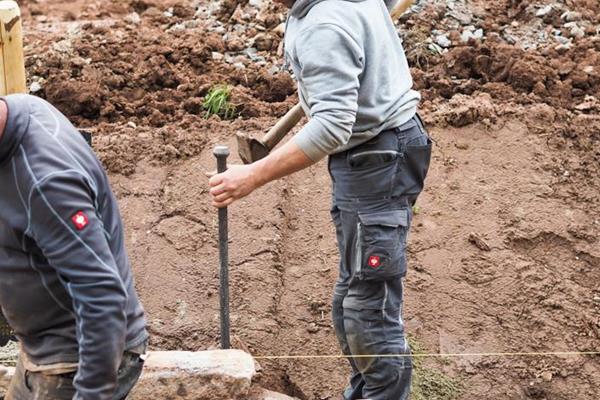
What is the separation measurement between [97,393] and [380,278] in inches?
58.3

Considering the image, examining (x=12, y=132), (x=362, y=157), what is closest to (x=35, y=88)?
(x=362, y=157)

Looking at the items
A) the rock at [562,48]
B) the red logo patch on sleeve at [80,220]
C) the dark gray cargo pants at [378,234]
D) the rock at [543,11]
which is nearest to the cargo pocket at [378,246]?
the dark gray cargo pants at [378,234]

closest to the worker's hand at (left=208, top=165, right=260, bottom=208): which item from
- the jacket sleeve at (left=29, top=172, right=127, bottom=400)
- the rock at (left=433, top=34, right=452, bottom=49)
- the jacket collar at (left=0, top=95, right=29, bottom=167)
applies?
the jacket sleeve at (left=29, top=172, right=127, bottom=400)

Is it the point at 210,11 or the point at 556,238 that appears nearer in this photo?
the point at 556,238

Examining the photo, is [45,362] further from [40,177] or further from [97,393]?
[40,177]

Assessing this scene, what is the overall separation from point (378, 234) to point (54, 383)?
4.70 ft

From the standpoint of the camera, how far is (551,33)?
754 cm

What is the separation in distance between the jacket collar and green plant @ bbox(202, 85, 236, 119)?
11.9ft

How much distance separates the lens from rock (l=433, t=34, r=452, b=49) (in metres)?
7.32

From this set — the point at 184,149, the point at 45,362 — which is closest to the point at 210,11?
the point at 184,149

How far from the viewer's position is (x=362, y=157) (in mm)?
4168

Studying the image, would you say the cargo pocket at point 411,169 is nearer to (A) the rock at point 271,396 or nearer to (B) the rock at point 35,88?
(A) the rock at point 271,396

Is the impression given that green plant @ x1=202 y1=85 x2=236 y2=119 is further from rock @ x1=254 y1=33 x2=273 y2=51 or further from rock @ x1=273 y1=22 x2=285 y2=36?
rock @ x1=273 y1=22 x2=285 y2=36

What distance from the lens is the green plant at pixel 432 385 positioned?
514 centimetres
